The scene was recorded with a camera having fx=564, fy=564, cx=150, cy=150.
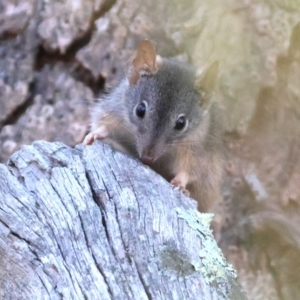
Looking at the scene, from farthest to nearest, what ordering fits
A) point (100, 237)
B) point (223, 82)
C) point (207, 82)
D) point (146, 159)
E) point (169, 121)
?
1. point (223, 82)
2. point (207, 82)
3. point (169, 121)
4. point (146, 159)
5. point (100, 237)

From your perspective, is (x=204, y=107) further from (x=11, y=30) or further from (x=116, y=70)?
(x=11, y=30)

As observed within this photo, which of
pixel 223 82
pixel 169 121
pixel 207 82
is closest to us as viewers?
pixel 169 121

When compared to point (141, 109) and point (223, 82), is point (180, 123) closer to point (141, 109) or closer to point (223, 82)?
point (141, 109)

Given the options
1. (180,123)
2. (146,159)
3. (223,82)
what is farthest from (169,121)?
(223,82)

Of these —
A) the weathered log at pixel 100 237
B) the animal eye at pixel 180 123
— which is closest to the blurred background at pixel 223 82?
the animal eye at pixel 180 123

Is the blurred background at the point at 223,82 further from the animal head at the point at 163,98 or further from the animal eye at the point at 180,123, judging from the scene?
the animal eye at the point at 180,123

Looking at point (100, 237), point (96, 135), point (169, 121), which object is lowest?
point (96, 135)

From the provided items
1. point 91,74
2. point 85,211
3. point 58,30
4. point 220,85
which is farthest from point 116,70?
point 85,211
